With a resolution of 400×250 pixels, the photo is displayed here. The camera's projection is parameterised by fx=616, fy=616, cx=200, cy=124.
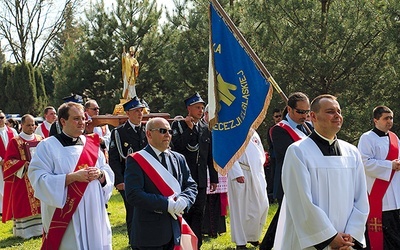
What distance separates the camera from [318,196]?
14.4ft

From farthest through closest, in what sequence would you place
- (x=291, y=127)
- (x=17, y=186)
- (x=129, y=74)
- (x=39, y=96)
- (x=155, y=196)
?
(x=39, y=96)
(x=129, y=74)
(x=17, y=186)
(x=291, y=127)
(x=155, y=196)

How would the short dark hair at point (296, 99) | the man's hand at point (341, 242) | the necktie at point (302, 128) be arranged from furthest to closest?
the necktie at point (302, 128) → the short dark hair at point (296, 99) → the man's hand at point (341, 242)

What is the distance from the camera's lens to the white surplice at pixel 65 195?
5176 millimetres

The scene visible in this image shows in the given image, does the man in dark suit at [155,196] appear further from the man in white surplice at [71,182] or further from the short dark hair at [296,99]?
the short dark hair at [296,99]

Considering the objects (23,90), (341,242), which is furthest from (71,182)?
(23,90)

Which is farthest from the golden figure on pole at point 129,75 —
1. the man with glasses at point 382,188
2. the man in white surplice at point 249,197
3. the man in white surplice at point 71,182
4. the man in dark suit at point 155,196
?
the man in dark suit at point 155,196

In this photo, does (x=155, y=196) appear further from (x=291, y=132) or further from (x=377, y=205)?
(x=377, y=205)

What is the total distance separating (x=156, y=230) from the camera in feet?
16.5

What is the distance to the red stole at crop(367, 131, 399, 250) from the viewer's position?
7312mm

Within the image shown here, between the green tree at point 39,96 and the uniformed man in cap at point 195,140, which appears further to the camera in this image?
the green tree at point 39,96

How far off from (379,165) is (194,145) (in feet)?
7.29

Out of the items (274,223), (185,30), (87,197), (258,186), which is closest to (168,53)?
(185,30)

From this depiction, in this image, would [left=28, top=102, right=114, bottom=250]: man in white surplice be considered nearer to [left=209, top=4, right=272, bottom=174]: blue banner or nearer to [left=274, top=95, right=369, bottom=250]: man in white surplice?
[left=209, top=4, right=272, bottom=174]: blue banner

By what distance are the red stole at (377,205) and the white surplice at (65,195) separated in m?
3.40
